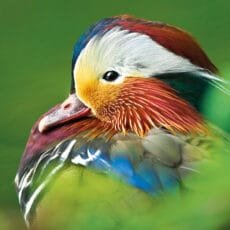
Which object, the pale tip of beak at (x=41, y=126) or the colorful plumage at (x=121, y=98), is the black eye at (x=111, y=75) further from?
Result: the pale tip of beak at (x=41, y=126)

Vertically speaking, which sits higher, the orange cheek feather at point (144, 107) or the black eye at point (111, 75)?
the black eye at point (111, 75)

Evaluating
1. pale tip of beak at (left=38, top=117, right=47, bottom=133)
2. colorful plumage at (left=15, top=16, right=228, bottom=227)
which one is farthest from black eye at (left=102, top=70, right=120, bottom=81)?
pale tip of beak at (left=38, top=117, right=47, bottom=133)

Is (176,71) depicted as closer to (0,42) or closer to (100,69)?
(100,69)

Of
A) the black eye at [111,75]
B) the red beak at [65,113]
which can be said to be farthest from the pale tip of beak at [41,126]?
the black eye at [111,75]

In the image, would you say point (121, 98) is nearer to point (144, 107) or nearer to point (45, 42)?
point (144, 107)

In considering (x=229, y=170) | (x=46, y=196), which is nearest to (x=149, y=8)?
(x=46, y=196)

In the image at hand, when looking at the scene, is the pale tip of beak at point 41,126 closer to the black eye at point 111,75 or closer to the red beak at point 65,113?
the red beak at point 65,113

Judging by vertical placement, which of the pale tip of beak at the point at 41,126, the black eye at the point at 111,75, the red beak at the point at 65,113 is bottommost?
the pale tip of beak at the point at 41,126
